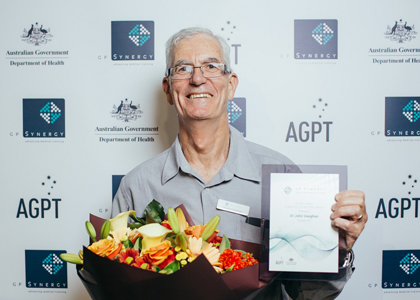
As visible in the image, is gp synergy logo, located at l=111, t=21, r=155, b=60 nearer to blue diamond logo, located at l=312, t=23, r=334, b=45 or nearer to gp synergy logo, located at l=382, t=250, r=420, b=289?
blue diamond logo, located at l=312, t=23, r=334, b=45

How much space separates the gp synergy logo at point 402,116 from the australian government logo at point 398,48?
170mm

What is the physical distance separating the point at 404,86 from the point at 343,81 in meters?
0.27

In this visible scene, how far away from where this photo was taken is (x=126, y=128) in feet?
5.68

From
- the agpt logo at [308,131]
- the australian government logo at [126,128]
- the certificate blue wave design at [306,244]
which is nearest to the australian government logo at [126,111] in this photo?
the australian government logo at [126,128]

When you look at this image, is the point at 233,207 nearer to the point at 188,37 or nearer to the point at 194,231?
the point at 194,231

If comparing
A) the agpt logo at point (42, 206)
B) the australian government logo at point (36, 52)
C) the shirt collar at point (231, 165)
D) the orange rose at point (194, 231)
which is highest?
the australian government logo at point (36, 52)

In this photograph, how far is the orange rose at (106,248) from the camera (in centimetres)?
73

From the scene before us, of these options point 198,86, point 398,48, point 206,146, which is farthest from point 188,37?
point 398,48

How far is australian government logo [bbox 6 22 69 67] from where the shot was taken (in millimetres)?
1736

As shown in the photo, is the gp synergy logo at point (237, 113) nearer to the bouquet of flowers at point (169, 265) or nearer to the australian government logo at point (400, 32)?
the australian government logo at point (400, 32)

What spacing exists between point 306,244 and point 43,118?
4.61 feet

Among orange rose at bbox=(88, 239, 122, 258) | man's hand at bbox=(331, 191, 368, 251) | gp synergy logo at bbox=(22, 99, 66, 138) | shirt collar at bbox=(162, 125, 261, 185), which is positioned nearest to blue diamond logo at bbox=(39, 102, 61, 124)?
gp synergy logo at bbox=(22, 99, 66, 138)

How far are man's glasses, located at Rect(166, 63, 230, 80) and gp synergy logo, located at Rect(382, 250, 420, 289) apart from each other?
3.69 ft

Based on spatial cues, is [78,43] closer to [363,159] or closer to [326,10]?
[326,10]
